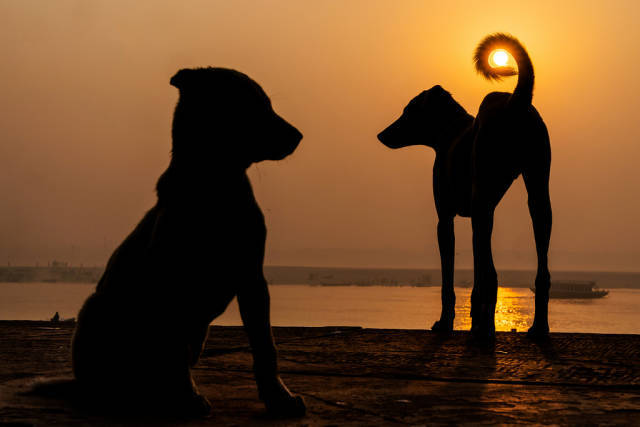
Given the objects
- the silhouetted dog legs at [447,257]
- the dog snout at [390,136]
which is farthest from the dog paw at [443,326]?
the dog snout at [390,136]

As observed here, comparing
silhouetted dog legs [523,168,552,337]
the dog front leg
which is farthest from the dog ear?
silhouetted dog legs [523,168,552,337]

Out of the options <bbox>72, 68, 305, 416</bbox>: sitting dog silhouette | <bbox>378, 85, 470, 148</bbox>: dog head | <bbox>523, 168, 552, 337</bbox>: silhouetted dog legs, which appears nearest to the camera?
<bbox>72, 68, 305, 416</bbox>: sitting dog silhouette

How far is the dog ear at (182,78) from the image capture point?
346cm

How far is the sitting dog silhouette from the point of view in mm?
3266

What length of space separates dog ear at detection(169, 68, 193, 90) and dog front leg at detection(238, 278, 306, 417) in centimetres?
96

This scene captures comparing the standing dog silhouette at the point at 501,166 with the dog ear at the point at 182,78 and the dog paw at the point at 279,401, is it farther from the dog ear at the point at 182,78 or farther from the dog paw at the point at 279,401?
the dog ear at the point at 182,78

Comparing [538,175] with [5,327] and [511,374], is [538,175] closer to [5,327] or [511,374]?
[511,374]

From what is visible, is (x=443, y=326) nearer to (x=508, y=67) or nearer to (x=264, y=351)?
(x=508, y=67)

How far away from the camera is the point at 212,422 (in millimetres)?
3172

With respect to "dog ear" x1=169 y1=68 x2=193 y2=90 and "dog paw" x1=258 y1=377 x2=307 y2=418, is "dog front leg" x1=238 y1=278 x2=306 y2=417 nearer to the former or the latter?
"dog paw" x1=258 y1=377 x2=307 y2=418

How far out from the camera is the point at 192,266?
128 inches

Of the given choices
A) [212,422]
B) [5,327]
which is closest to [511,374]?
[212,422]

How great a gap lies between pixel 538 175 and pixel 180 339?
13.9ft

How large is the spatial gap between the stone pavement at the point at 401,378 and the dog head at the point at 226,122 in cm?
117
